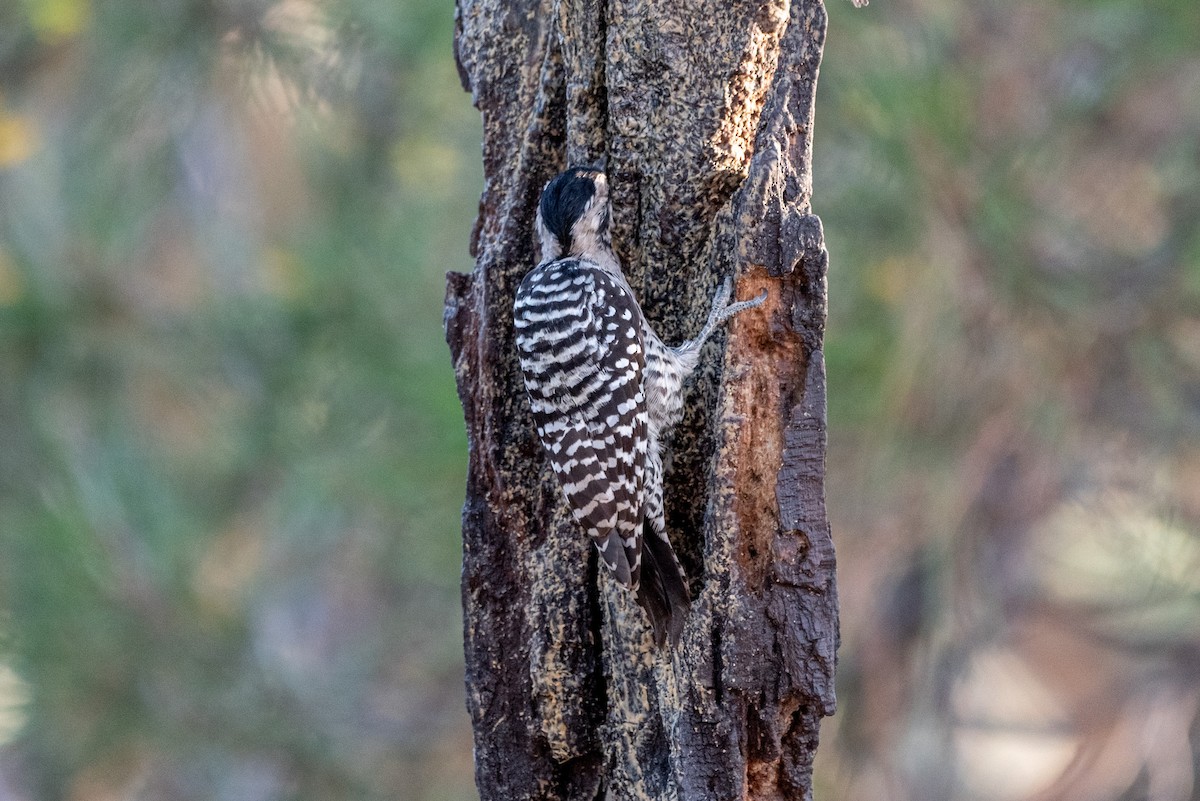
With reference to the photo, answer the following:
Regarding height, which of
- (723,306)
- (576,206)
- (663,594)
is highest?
(576,206)

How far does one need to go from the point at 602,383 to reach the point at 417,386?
1.62 meters

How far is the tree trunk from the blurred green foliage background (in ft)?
4.21

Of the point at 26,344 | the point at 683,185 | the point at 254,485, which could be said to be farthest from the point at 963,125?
the point at 26,344

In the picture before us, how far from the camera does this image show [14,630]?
3.61m

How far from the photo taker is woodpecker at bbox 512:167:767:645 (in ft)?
6.72

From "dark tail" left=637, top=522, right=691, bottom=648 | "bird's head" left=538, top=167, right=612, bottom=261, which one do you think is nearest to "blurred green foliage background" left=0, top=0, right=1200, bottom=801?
"bird's head" left=538, top=167, right=612, bottom=261

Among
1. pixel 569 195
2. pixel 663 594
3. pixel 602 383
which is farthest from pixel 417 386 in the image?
pixel 663 594

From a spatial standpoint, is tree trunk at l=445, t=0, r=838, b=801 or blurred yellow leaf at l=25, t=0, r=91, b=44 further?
blurred yellow leaf at l=25, t=0, r=91, b=44

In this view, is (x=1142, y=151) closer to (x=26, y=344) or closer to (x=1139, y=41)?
(x=1139, y=41)

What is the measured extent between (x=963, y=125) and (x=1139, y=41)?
77 cm

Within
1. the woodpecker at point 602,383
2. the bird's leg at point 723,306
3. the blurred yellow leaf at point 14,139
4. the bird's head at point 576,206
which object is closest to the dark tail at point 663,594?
the woodpecker at point 602,383

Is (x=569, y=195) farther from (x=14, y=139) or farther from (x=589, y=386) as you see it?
(x=14, y=139)

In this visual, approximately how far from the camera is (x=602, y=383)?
2.31m

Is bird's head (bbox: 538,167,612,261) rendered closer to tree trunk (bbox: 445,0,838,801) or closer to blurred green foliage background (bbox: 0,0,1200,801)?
tree trunk (bbox: 445,0,838,801)
